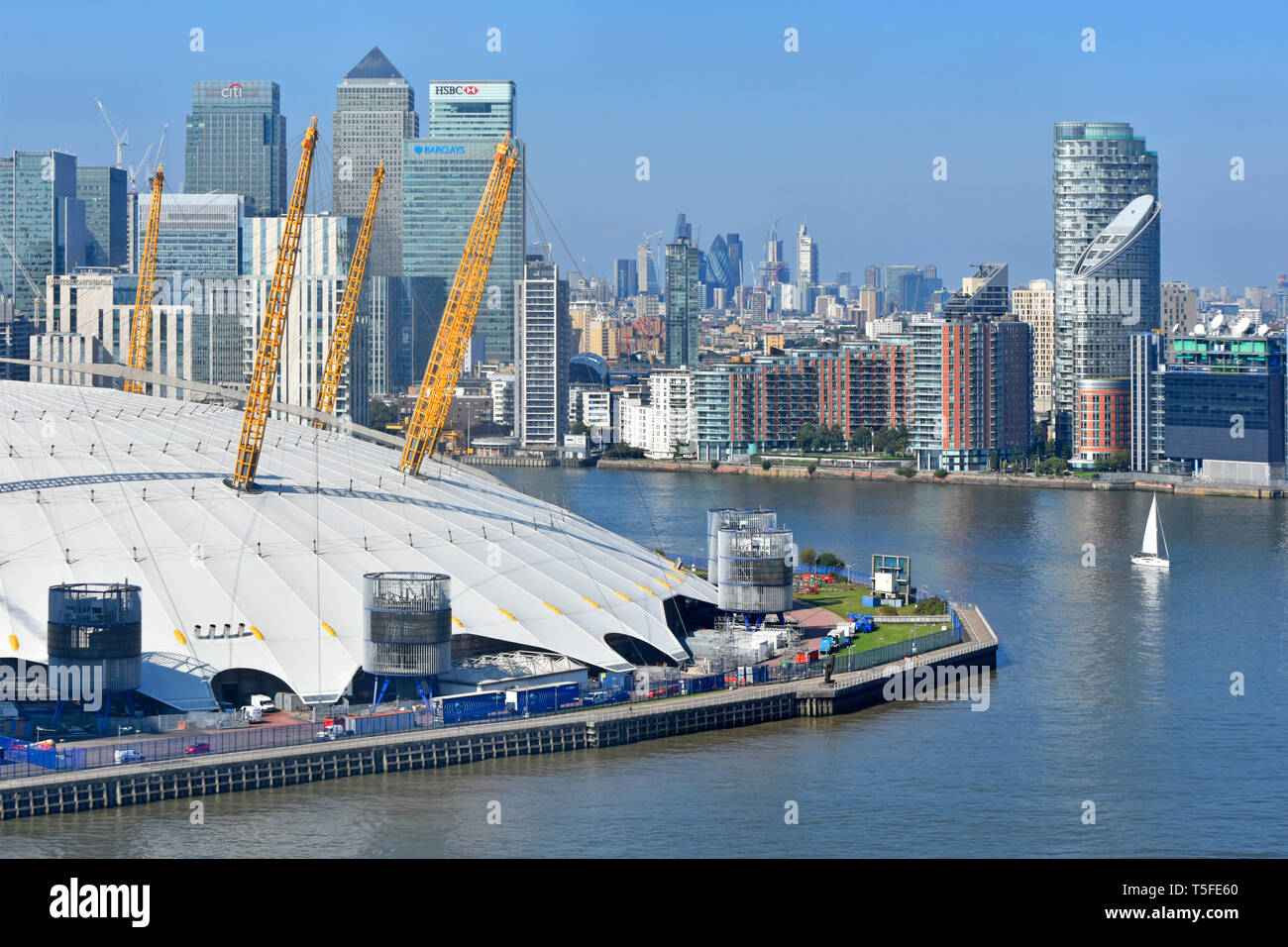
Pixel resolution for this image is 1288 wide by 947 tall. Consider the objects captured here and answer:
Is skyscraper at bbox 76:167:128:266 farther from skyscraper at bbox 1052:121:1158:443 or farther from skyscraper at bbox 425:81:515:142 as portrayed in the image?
skyscraper at bbox 1052:121:1158:443

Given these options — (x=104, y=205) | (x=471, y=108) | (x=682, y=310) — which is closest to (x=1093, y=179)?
(x=682, y=310)

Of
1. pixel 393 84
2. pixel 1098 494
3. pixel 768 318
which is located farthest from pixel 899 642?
pixel 768 318

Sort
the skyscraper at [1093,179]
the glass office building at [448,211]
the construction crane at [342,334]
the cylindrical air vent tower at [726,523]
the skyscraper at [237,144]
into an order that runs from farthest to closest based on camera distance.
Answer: the skyscraper at [237,144], the glass office building at [448,211], the skyscraper at [1093,179], the construction crane at [342,334], the cylindrical air vent tower at [726,523]

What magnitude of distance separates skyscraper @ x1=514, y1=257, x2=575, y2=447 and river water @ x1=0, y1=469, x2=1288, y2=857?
4819 cm

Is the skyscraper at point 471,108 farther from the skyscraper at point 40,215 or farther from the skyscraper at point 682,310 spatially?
the skyscraper at point 40,215

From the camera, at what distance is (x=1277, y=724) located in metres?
24.5

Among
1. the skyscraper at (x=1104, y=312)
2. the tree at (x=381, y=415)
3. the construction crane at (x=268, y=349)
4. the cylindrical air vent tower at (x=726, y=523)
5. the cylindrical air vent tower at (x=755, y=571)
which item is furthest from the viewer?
the tree at (x=381, y=415)

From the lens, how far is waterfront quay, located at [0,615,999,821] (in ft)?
63.8

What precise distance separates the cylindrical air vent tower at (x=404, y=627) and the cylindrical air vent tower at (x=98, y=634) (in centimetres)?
251

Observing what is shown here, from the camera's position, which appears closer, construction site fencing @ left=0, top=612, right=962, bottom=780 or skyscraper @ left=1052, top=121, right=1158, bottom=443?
construction site fencing @ left=0, top=612, right=962, bottom=780

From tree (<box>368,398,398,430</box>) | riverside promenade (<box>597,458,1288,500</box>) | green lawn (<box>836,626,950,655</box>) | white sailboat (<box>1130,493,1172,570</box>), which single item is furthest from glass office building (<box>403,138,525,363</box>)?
green lawn (<box>836,626,950,655</box>)

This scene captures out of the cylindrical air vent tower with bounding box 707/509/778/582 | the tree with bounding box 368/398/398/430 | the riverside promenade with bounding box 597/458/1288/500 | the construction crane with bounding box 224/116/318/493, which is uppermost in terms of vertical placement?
the construction crane with bounding box 224/116/318/493

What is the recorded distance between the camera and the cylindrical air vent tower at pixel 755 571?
1085 inches

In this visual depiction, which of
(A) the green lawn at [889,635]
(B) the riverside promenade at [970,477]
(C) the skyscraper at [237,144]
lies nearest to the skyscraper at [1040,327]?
(B) the riverside promenade at [970,477]
